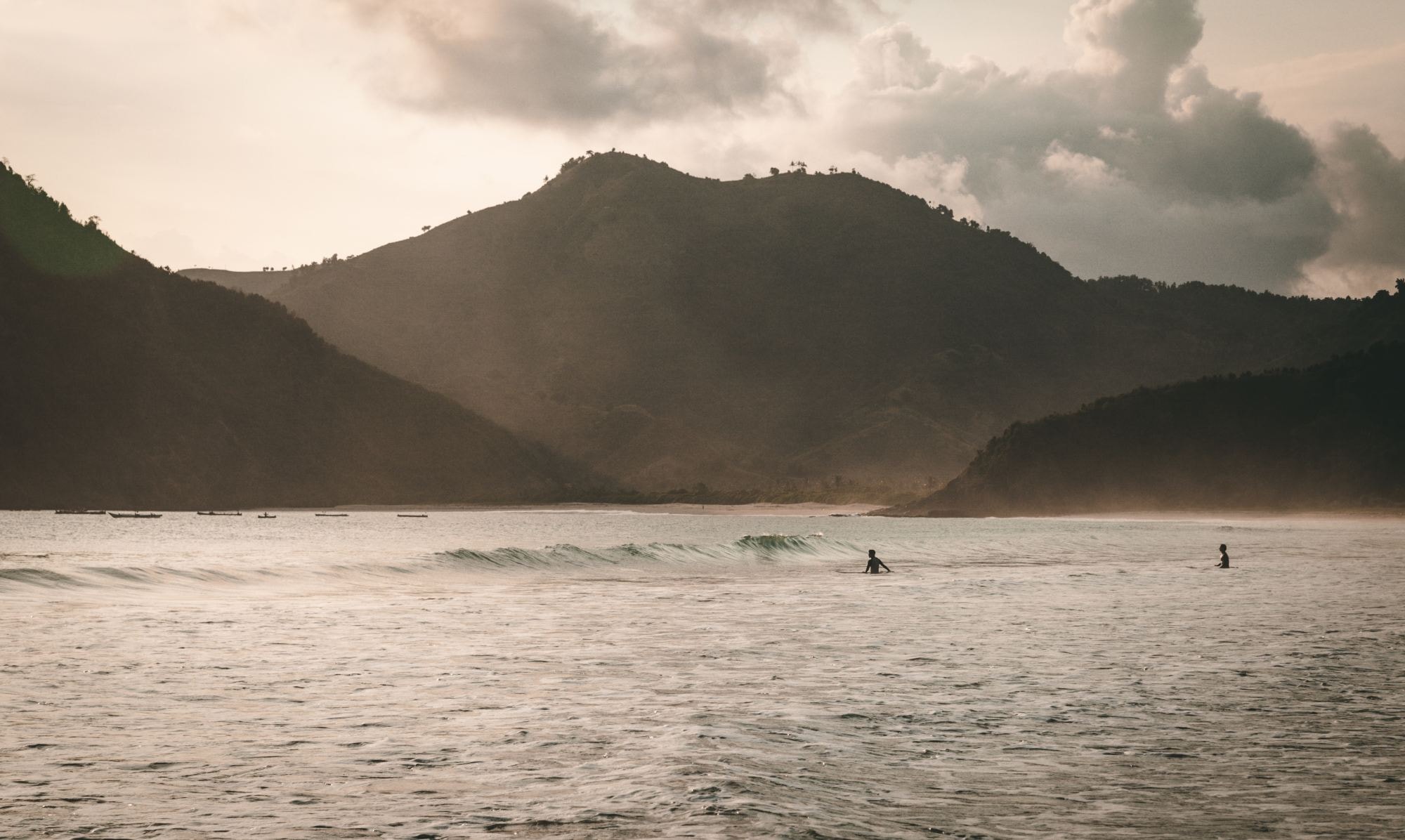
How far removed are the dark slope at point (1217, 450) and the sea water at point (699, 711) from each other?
12824cm

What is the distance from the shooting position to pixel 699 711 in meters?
15.7

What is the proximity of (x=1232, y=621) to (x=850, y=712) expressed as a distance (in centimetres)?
1695

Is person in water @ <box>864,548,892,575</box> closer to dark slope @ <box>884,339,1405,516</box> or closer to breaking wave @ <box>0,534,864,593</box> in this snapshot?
breaking wave @ <box>0,534,864,593</box>

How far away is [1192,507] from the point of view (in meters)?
160

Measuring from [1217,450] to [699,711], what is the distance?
167420mm

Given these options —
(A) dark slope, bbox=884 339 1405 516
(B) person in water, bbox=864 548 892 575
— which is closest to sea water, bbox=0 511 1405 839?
(B) person in water, bbox=864 548 892 575

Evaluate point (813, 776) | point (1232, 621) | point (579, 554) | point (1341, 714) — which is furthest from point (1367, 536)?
point (813, 776)

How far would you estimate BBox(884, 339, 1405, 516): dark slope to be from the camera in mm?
153125

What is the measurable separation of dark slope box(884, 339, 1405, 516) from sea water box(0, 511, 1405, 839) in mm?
128244

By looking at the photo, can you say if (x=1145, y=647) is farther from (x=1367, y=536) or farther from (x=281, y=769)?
(x=1367, y=536)

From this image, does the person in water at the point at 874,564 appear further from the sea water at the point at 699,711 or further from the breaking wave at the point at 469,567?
the sea water at the point at 699,711

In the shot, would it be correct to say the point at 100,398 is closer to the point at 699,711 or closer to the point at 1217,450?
the point at 1217,450

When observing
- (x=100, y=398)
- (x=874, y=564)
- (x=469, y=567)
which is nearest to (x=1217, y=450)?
(x=874, y=564)

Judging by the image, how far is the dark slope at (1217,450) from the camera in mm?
153125
